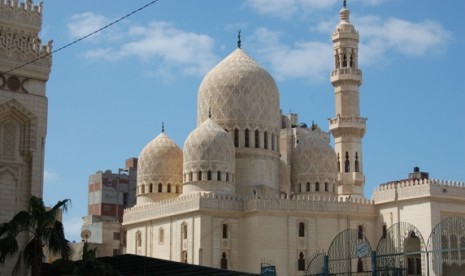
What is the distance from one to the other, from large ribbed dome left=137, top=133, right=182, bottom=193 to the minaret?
9.96m

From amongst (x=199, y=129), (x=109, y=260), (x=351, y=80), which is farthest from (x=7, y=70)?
(x=351, y=80)

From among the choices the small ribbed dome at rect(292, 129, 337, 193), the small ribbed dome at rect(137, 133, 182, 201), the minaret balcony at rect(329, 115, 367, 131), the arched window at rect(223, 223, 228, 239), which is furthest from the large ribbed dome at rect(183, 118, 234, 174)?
the minaret balcony at rect(329, 115, 367, 131)

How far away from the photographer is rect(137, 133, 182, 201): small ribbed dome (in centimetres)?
5106

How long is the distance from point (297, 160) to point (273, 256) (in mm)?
8223

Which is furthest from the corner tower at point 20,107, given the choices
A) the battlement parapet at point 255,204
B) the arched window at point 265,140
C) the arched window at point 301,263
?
the arched window at point 265,140

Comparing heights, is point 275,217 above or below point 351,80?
below

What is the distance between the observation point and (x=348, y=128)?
53.9 metres

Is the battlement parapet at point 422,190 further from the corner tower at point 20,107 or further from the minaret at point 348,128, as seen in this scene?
the corner tower at point 20,107

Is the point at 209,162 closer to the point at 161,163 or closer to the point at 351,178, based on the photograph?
the point at 161,163

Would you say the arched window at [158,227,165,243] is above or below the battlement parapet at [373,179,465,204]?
below

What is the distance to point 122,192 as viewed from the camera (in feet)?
261

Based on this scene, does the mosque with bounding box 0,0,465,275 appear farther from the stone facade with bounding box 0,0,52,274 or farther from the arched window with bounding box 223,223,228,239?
the stone facade with bounding box 0,0,52,274

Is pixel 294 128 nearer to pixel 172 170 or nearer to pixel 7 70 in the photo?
pixel 172 170

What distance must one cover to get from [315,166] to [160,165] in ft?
29.5
